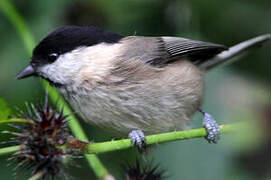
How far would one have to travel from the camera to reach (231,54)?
2904 millimetres

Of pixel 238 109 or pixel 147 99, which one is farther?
pixel 147 99

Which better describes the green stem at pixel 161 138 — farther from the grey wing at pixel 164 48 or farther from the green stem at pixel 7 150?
the grey wing at pixel 164 48

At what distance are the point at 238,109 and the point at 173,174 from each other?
1322mm

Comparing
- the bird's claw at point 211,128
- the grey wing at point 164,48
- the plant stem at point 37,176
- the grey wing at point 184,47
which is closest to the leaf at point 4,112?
the plant stem at point 37,176

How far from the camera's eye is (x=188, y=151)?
2455 mm

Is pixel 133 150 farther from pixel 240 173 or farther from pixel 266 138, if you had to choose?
pixel 266 138

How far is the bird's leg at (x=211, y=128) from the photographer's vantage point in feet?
7.27

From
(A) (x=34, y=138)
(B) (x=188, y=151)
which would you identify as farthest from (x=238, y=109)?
(B) (x=188, y=151)

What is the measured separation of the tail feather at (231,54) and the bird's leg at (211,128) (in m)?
0.49

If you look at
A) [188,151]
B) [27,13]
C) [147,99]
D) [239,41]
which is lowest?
[188,151]

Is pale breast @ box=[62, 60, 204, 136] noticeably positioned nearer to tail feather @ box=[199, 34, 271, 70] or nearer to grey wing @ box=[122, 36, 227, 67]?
grey wing @ box=[122, 36, 227, 67]

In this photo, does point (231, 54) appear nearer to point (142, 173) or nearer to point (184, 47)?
point (184, 47)

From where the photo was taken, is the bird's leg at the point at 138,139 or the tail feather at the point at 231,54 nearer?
the bird's leg at the point at 138,139

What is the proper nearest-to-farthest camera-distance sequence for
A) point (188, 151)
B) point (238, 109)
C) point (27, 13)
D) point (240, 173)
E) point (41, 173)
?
point (238, 109) < point (41, 173) < point (240, 173) < point (188, 151) < point (27, 13)
